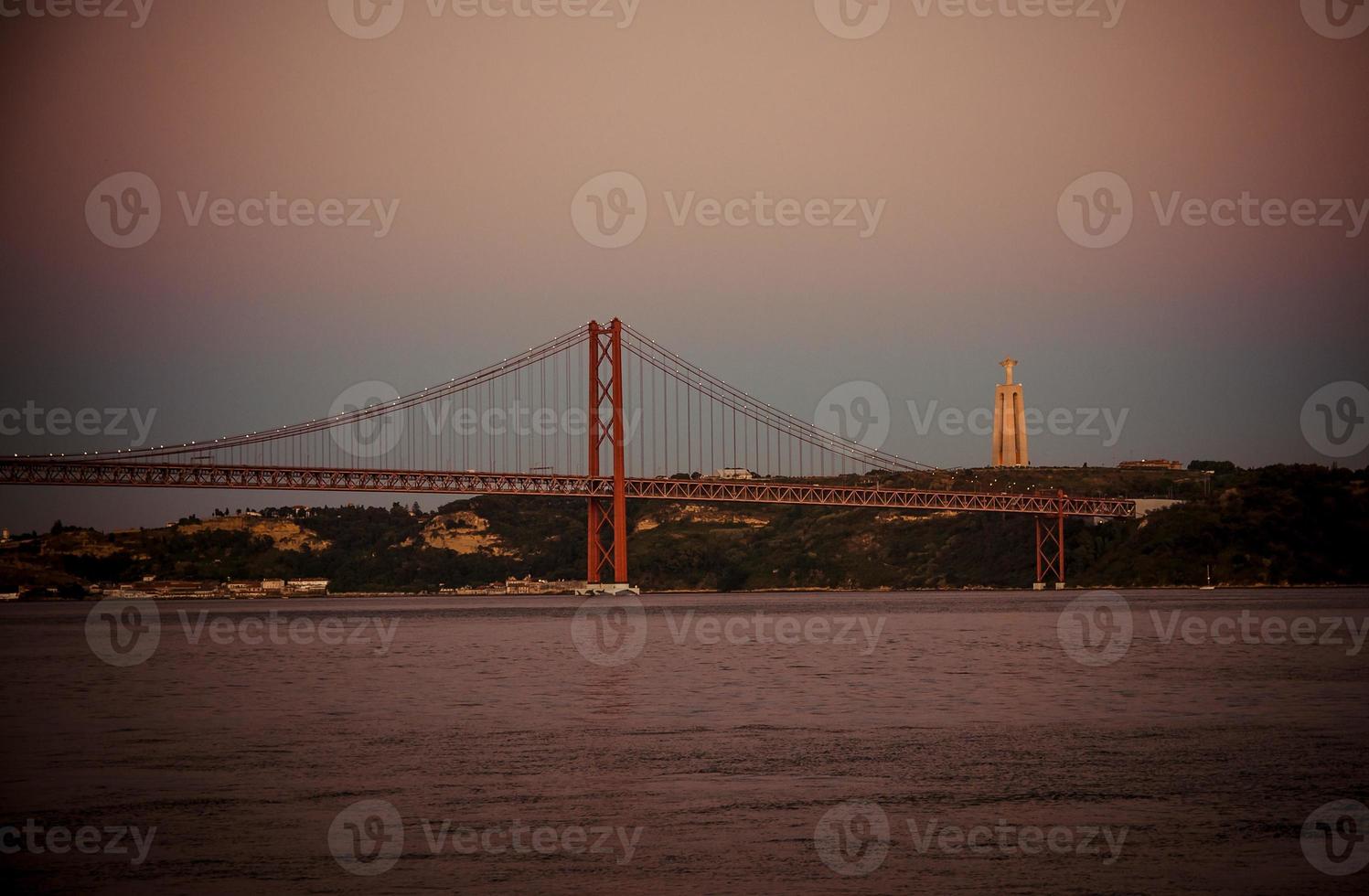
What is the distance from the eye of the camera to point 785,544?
136750 millimetres

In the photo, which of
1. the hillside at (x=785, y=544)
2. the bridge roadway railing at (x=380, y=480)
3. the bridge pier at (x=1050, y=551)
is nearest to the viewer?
the bridge roadway railing at (x=380, y=480)

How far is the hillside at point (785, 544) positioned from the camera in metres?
A: 99.2

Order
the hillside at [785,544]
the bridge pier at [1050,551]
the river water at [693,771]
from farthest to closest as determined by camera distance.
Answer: the bridge pier at [1050,551]
the hillside at [785,544]
the river water at [693,771]

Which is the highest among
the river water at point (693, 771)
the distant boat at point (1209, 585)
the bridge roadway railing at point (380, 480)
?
the bridge roadway railing at point (380, 480)

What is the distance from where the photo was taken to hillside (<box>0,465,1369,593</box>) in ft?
326

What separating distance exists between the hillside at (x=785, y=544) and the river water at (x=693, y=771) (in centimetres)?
5859

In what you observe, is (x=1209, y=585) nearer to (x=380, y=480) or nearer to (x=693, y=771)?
(x=380, y=480)

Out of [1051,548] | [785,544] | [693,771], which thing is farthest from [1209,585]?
[693,771]

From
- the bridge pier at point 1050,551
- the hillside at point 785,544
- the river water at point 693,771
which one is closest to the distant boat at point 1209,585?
the hillside at point 785,544

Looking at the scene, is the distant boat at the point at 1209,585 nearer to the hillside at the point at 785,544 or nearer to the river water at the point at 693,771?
the hillside at the point at 785,544

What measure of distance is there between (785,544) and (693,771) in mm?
117514

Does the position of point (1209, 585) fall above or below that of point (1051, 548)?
below

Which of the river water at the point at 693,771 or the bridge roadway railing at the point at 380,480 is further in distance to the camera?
the bridge roadway railing at the point at 380,480

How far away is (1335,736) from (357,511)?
15126 cm
